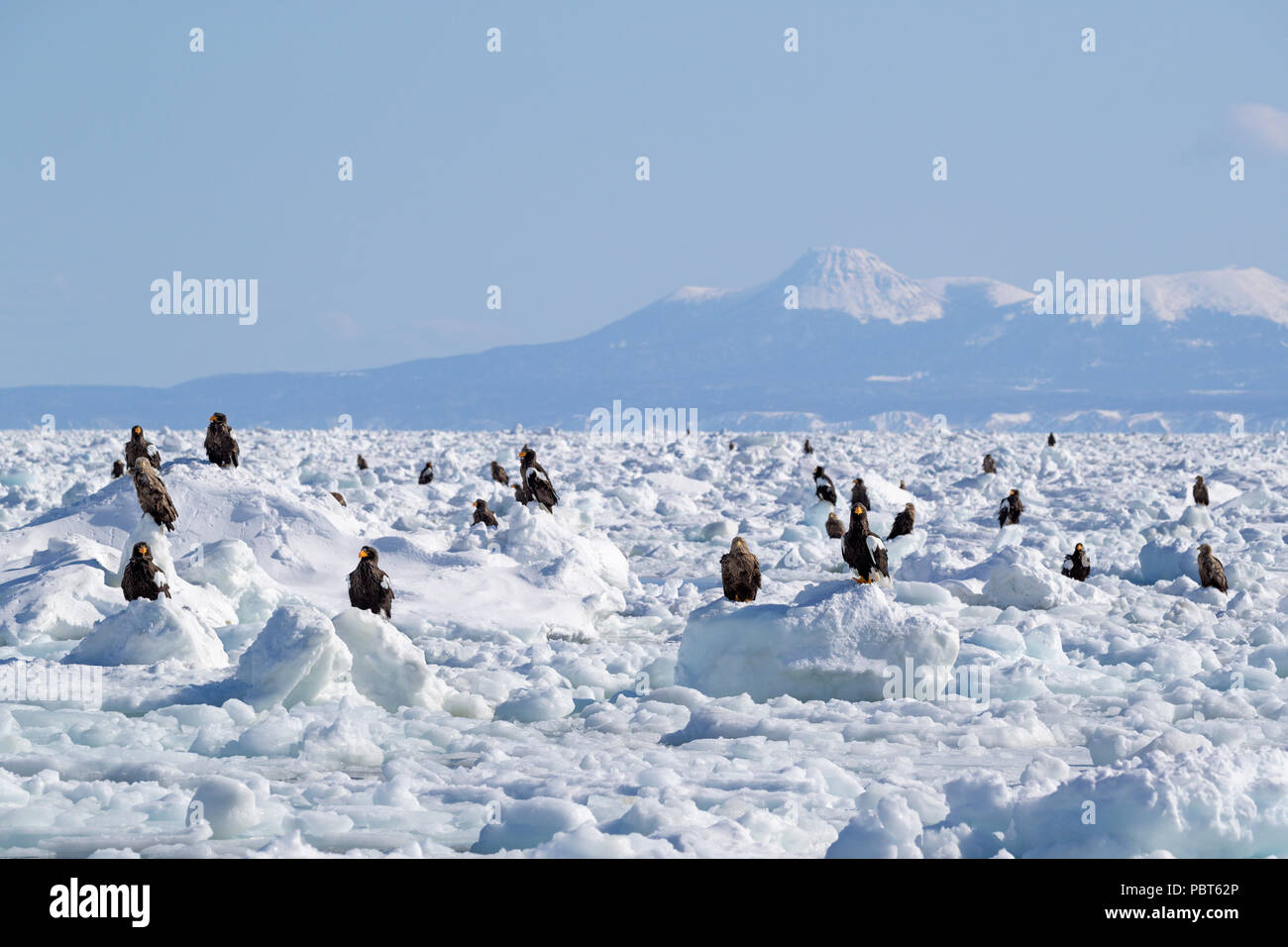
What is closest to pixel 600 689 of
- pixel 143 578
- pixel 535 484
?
pixel 143 578

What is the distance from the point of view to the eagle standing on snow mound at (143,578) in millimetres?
9797

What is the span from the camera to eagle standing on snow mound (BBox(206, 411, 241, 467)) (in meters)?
14.6

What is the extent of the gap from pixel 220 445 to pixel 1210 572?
32.0ft

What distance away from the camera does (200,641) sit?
9719 mm

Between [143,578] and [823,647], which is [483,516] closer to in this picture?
[143,578]

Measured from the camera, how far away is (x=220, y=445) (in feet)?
48.0

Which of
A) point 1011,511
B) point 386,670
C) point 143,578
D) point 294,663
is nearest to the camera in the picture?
point 294,663

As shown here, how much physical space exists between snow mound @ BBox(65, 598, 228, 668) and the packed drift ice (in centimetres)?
2

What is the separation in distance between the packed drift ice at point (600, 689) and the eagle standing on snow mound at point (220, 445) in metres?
0.05

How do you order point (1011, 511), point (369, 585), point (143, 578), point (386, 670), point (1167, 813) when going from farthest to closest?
1. point (1011, 511)
2. point (369, 585)
3. point (143, 578)
4. point (386, 670)
5. point (1167, 813)

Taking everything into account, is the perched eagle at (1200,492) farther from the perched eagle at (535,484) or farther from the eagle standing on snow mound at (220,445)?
the eagle standing on snow mound at (220,445)

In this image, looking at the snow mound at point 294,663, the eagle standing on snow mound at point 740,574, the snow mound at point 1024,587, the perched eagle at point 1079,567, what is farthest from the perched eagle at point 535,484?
the snow mound at point 294,663

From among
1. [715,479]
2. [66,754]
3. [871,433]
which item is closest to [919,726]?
[66,754]
